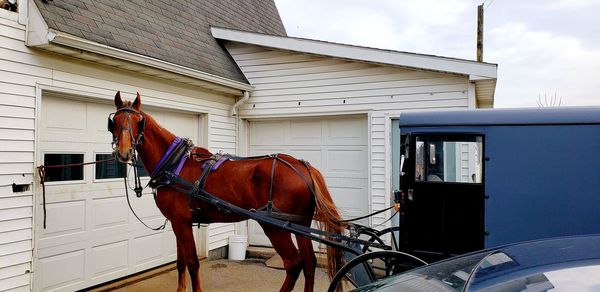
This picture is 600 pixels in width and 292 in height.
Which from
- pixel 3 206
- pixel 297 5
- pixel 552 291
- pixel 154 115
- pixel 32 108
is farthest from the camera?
pixel 297 5

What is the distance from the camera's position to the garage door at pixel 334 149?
660 cm

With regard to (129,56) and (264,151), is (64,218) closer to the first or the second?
(129,56)

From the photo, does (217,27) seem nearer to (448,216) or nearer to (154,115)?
(154,115)

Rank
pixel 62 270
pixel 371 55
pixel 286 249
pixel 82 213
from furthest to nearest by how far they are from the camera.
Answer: pixel 371 55, pixel 82 213, pixel 62 270, pixel 286 249

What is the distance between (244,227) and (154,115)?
2.73 metres

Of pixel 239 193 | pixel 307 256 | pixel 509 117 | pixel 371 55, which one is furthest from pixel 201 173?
pixel 371 55

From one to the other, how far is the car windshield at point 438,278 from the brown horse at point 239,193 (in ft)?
5.68

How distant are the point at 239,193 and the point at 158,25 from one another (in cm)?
346

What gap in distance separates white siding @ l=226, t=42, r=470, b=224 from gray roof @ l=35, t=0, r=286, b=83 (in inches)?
18.2

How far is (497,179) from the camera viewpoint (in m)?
3.32

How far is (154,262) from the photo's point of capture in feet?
19.0

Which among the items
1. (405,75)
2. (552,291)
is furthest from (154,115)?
(552,291)

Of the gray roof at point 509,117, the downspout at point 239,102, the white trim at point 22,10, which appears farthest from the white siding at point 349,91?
the white trim at point 22,10

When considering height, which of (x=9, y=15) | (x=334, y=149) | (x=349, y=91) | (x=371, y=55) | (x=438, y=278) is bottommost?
(x=438, y=278)
